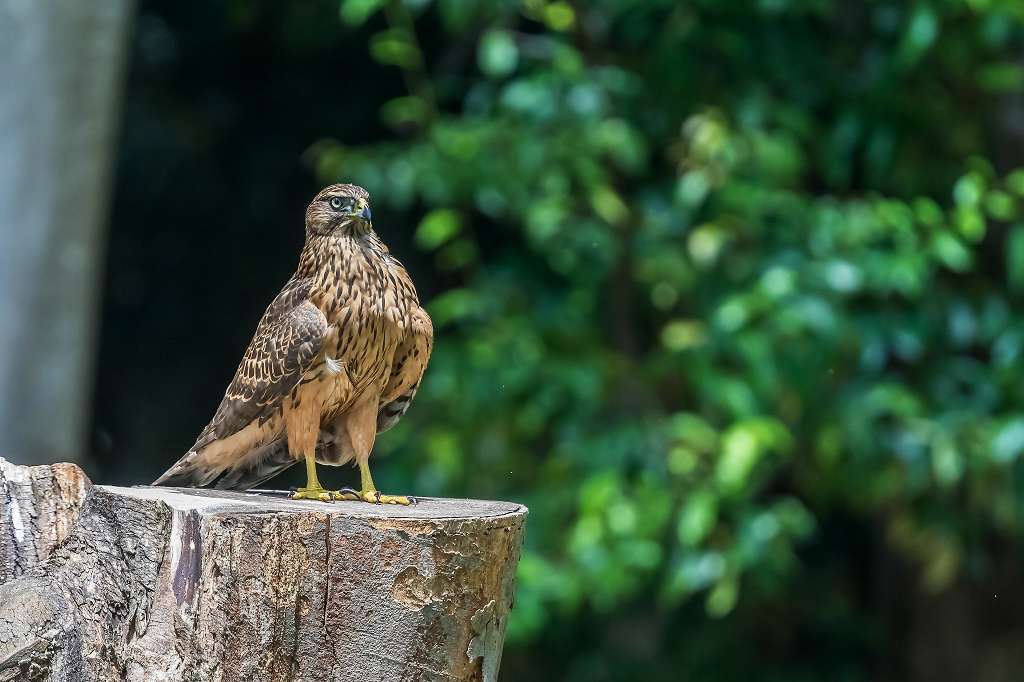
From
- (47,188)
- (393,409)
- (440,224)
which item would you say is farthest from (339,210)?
(47,188)

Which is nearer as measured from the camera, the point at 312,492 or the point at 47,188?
the point at 312,492

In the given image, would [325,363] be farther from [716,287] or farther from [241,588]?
[716,287]

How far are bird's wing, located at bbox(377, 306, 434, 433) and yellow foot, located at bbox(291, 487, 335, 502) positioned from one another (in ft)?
1.18

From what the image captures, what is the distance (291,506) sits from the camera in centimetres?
246

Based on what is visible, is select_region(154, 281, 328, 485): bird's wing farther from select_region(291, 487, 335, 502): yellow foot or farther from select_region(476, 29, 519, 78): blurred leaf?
select_region(476, 29, 519, 78): blurred leaf

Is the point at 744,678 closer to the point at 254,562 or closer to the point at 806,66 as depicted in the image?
the point at 806,66

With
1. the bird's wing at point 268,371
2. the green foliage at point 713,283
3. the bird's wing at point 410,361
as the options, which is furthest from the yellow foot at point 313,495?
the green foliage at point 713,283

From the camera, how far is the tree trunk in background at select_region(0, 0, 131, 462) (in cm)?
559

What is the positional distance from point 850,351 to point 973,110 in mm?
1268

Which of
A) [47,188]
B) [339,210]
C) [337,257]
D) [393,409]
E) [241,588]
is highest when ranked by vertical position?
[47,188]

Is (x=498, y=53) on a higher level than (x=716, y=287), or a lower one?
higher

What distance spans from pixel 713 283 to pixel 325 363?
8.47ft

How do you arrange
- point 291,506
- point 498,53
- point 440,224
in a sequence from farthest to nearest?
point 440,224 → point 498,53 → point 291,506

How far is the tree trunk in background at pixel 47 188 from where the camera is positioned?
559 centimetres
